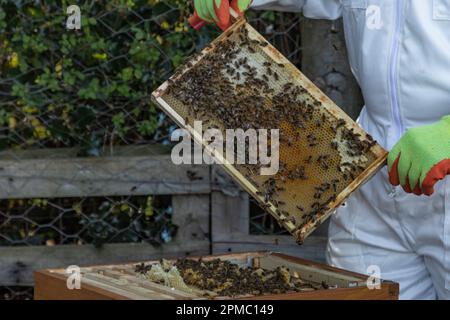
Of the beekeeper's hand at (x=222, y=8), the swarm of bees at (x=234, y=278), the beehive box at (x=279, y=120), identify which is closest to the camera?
the swarm of bees at (x=234, y=278)

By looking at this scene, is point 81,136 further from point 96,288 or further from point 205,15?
point 96,288

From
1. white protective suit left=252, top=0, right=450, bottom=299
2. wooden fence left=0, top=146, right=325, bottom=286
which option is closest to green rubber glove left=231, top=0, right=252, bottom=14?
white protective suit left=252, top=0, right=450, bottom=299

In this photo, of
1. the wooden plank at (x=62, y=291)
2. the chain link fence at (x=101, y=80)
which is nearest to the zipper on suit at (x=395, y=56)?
the wooden plank at (x=62, y=291)

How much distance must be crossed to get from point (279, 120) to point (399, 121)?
29 centimetres

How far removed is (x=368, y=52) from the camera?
7.34ft

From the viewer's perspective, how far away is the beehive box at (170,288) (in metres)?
1.83

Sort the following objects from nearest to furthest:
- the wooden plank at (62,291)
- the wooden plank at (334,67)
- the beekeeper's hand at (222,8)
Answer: the wooden plank at (62,291) → the beekeeper's hand at (222,8) → the wooden plank at (334,67)

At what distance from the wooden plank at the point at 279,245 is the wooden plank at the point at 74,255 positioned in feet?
0.25

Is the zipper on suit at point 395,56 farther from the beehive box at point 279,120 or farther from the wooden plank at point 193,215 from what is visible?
the wooden plank at point 193,215

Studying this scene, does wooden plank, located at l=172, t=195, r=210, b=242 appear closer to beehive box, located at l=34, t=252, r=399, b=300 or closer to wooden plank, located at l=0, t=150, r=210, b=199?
wooden plank, located at l=0, t=150, r=210, b=199

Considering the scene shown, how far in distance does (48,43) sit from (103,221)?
68 cm

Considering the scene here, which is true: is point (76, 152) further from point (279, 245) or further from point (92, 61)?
point (279, 245)

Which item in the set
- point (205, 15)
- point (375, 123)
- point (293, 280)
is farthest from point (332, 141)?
point (205, 15)

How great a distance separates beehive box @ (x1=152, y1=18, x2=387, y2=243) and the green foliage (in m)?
0.99
